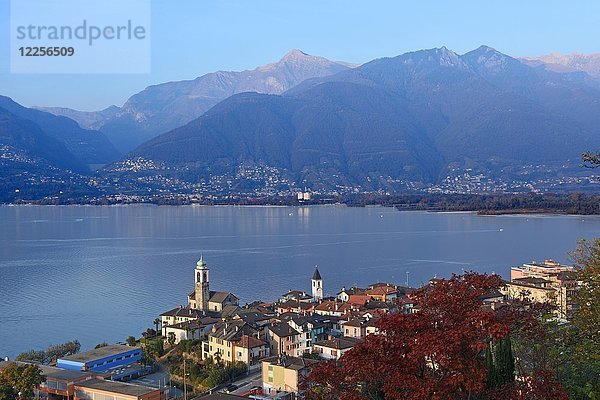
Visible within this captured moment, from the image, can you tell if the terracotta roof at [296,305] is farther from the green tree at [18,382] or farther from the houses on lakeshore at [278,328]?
the green tree at [18,382]

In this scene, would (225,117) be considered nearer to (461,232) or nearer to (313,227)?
(313,227)

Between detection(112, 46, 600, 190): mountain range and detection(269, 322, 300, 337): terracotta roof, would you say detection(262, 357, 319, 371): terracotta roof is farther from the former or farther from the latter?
detection(112, 46, 600, 190): mountain range

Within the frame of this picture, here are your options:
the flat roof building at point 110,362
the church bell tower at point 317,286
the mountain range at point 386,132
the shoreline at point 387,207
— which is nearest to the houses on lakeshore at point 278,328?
the church bell tower at point 317,286

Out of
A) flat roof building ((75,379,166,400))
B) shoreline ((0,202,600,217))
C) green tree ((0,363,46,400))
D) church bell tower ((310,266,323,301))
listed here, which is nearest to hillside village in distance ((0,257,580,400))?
flat roof building ((75,379,166,400))

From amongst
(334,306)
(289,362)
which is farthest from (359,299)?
(289,362)

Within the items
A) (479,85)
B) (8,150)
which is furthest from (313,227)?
(479,85)

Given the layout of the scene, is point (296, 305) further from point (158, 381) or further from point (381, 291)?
point (158, 381)
